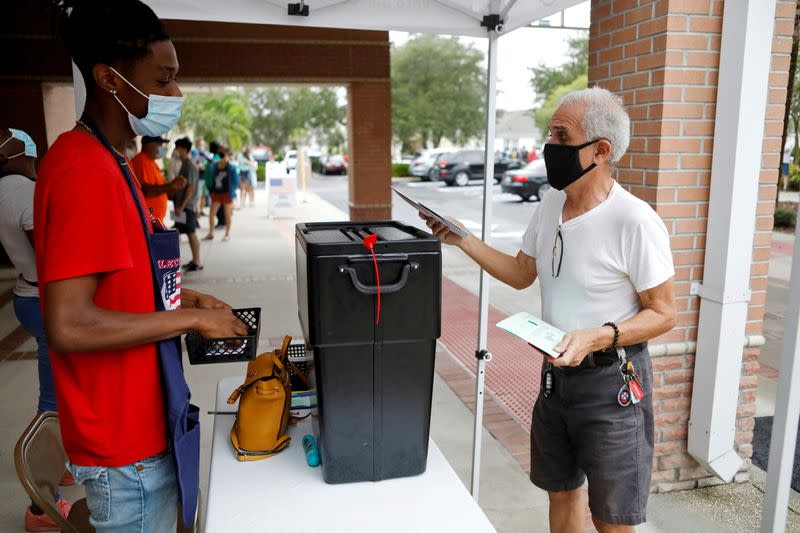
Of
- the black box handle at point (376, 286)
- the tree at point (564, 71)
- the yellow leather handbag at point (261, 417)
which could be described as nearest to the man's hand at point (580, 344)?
the black box handle at point (376, 286)

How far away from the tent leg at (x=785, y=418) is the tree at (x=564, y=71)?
4131 centimetres

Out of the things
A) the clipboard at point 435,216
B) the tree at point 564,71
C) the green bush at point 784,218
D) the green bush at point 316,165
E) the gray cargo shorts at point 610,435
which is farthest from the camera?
the green bush at point 316,165

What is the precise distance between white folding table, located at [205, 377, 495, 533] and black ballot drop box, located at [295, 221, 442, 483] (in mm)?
55

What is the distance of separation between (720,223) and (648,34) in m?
0.95

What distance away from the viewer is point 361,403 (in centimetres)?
161

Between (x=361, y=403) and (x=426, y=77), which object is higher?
(x=426, y=77)

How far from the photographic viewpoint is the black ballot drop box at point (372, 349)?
4.96ft

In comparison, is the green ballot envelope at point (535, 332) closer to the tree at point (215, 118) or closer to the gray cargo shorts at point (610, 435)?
the gray cargo shorts at point (610, 435)

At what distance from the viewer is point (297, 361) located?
2.23 meters

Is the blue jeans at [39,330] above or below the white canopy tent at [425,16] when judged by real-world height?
below

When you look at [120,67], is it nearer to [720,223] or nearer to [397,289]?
[397,289]

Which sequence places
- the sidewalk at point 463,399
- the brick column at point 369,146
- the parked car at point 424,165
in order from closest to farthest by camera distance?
the sidewalk at point 463,399, the brick column at point 369,146, the parked car at point 424,165

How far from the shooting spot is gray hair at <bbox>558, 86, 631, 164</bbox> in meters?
1.93

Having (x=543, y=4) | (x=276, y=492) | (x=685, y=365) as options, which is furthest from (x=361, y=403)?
(x=685, y=365)
